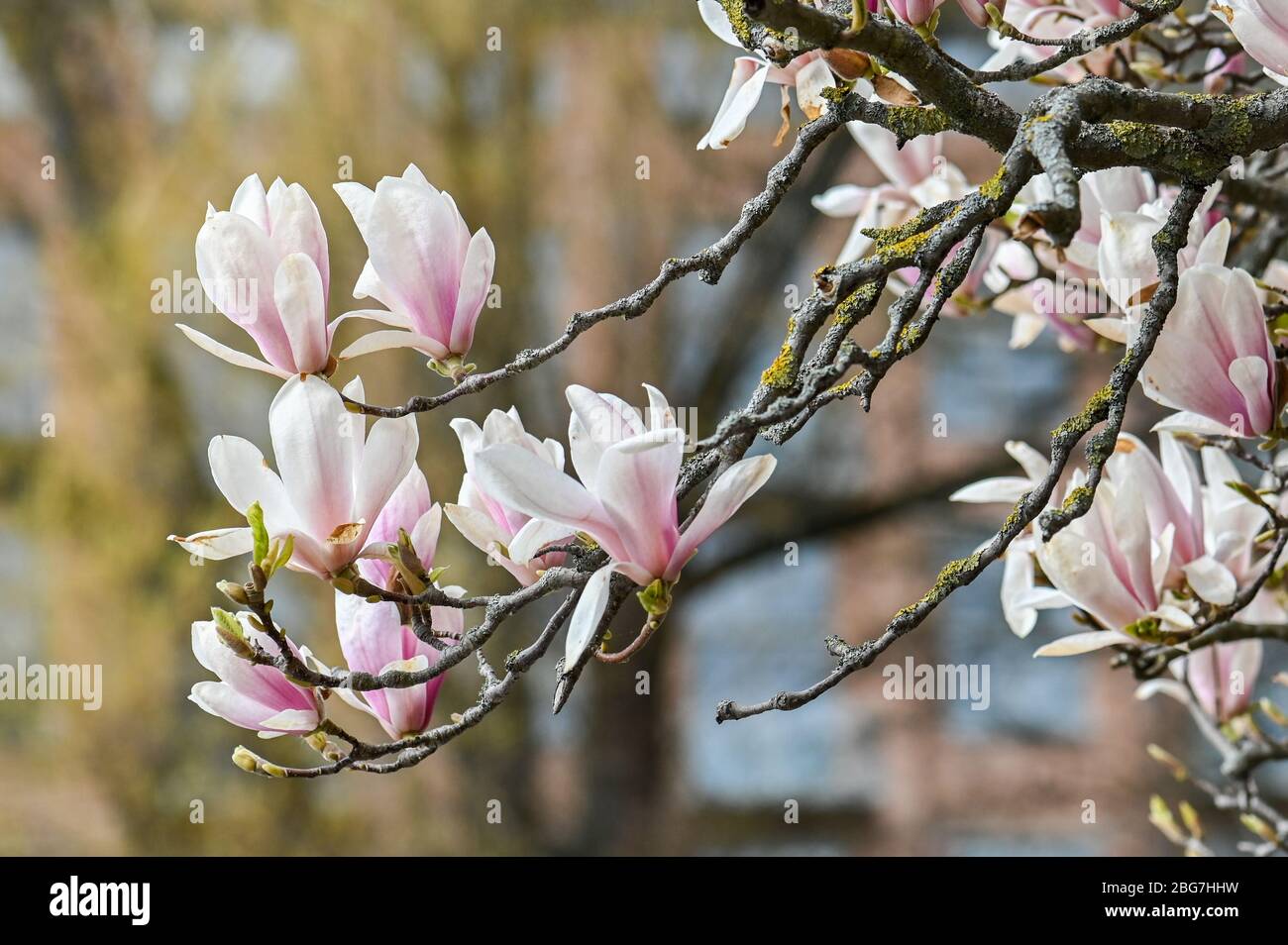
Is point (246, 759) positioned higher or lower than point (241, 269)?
lower

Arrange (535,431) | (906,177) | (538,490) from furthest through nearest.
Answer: (535,431), (906,177), (538,490)

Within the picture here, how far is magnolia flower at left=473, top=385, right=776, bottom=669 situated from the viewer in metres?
0.24

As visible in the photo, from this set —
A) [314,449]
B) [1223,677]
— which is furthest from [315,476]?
[1223,677]

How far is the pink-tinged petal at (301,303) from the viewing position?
273 millimetres

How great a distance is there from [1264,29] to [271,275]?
0.24 m

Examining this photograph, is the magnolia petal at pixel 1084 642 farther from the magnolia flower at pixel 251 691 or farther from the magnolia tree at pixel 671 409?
the magnolia flower at pixel 251 691

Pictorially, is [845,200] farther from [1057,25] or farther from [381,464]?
[381,464]

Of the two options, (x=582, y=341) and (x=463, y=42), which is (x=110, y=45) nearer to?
(x=463, y=42)

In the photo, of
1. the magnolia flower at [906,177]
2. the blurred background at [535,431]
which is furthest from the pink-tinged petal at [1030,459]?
the blurred background at [535,431]

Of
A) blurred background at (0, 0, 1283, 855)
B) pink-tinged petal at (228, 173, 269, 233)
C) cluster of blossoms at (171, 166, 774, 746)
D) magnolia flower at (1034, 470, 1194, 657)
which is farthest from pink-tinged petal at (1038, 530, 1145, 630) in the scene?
blurred background at (0, 0, 1283, 855)

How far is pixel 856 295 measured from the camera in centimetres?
27

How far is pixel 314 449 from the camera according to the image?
0.27 metres

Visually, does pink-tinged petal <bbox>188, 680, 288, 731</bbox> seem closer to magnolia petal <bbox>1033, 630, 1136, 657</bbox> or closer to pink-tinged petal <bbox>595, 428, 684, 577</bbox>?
pink-tinged petal <bbox>595, 428, 684, 577</bbox>

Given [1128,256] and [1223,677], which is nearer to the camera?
[1128,256]
